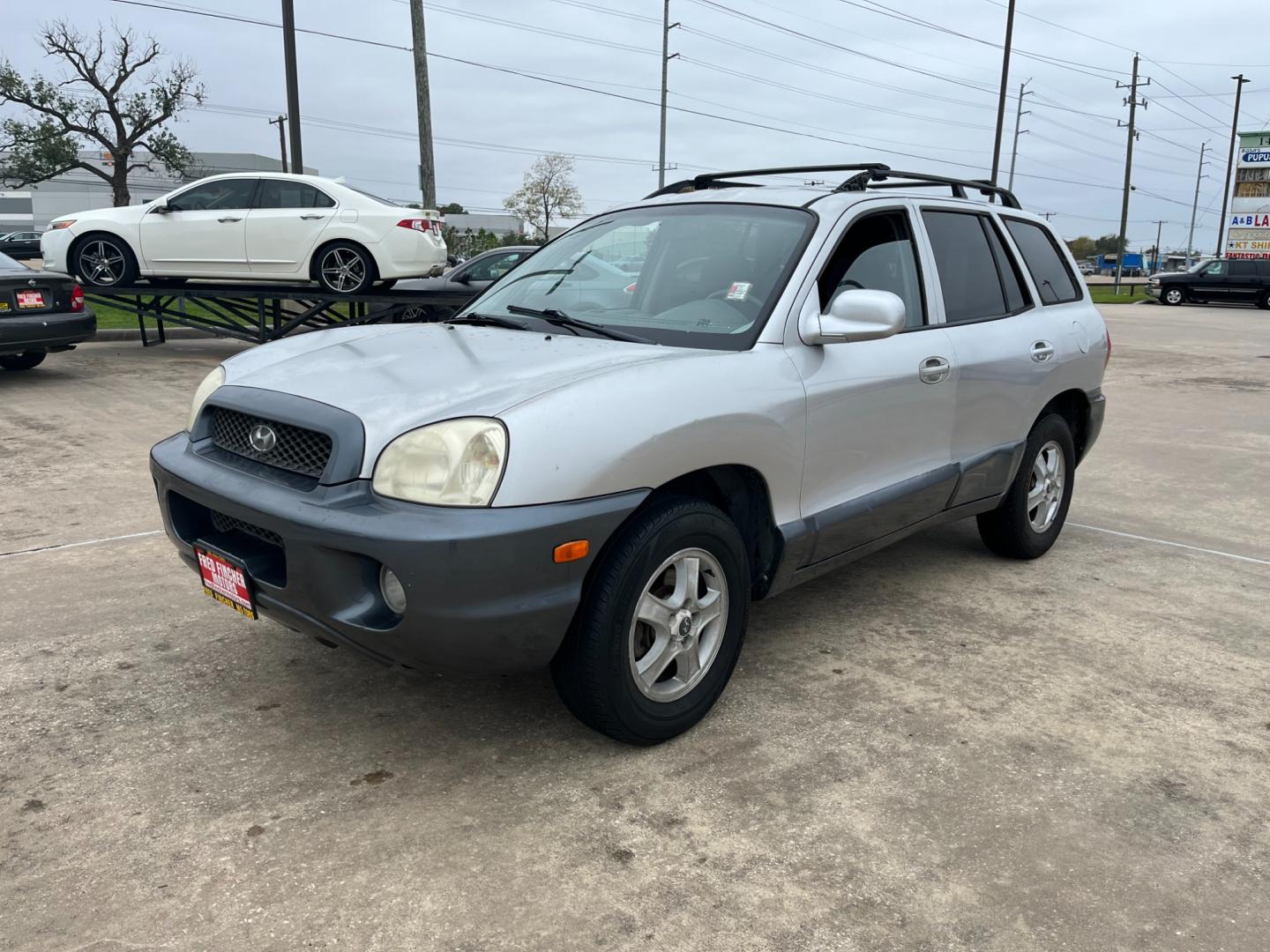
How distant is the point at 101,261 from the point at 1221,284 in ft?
105

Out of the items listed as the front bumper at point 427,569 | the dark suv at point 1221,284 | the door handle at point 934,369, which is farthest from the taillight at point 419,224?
the dark suv at point 1221,284

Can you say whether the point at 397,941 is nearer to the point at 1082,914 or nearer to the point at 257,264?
the point at 1082,914

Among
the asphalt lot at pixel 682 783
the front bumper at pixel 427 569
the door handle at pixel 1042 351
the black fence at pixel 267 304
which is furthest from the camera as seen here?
the black fence at pixel 267 304

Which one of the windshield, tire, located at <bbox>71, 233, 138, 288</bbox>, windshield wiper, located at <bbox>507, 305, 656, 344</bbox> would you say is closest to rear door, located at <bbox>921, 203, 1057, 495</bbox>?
the windshield

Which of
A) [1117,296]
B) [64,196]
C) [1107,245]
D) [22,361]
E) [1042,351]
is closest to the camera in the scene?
[1042,351]

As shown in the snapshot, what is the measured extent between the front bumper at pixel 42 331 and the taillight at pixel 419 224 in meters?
3.24

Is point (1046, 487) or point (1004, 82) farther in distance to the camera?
point (1004, 82)

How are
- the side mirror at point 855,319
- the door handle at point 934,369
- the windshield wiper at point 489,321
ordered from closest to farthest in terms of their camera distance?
1. the side mirror at point 855,319
2. the windshield wiper at point 489,321
3. the door handle at point 934,369

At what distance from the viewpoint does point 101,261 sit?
10852 millimetres

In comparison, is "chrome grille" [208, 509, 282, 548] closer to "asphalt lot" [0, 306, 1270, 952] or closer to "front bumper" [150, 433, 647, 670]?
"front bumper" [150, 433, 647, 670]

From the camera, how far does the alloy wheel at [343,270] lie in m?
10.8

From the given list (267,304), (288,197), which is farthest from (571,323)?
(267,304)

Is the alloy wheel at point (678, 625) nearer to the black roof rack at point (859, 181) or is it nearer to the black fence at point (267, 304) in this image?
the black roof rack at point (859, 181)

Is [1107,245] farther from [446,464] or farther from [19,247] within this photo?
[446,464]
